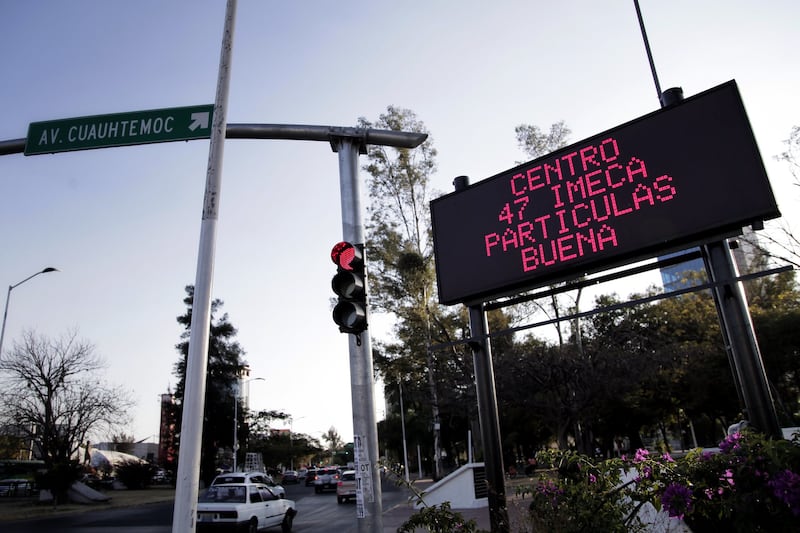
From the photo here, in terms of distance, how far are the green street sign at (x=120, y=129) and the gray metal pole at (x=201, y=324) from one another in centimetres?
56

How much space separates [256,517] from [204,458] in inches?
1577

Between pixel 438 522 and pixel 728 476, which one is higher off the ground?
pixel 728 476

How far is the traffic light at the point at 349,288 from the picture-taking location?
198 inches

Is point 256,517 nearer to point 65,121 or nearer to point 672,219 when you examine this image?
point 65,121

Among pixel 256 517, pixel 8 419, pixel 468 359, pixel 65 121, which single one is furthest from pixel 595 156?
pixel 8 419

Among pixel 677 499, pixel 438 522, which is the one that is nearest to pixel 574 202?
pixel 677 499

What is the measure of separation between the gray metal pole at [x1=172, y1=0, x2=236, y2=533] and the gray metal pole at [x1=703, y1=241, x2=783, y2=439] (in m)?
4.93

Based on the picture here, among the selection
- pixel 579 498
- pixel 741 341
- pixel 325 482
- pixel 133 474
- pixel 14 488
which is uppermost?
pixel 741 341

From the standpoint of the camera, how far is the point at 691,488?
13.3ft

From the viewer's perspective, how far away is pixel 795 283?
128 ft

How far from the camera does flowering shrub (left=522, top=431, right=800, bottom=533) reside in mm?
3537

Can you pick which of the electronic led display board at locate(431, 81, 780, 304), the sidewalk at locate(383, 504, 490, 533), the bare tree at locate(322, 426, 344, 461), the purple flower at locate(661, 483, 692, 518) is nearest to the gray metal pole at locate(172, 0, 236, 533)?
the electronic led display board at locate(431, 81, 780, 304)

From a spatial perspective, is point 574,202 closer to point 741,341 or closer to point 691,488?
point 741,341

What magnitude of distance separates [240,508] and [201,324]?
10113 millimetres
